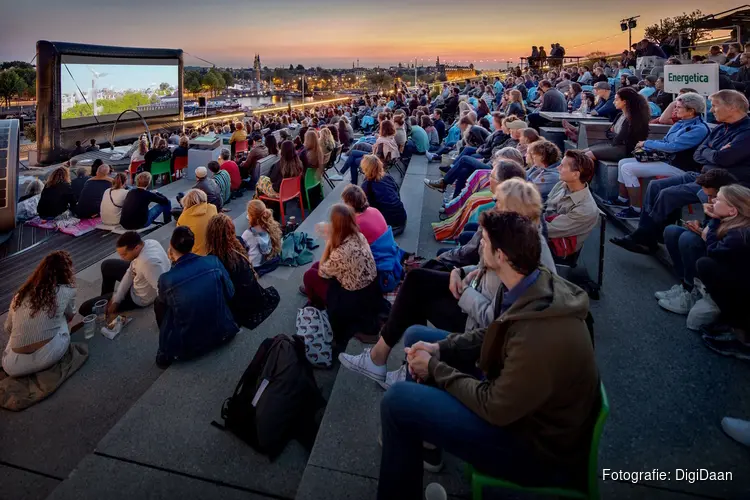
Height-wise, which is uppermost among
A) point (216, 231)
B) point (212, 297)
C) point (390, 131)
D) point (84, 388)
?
point (390, 131)

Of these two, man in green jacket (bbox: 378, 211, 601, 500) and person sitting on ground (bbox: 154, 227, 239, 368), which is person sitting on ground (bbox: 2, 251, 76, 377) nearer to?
person sitting on ground (bbox: 154, 227, 239, 368)

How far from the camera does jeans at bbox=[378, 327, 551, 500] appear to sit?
1.51 metres

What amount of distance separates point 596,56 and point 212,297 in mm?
24927

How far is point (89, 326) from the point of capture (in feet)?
12.6

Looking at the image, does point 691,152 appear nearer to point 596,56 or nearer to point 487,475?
point 487,475

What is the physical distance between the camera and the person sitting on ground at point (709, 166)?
12.5 ft

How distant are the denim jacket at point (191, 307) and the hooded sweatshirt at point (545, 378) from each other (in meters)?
2.32

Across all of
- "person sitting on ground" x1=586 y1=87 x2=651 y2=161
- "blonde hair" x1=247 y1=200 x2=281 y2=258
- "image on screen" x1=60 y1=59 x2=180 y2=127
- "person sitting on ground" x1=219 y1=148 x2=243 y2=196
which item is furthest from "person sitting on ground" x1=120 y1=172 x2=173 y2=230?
"image on screen" x1=60 y1=59 x2=180 y2=127

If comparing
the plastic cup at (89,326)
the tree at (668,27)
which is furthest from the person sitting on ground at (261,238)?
the tree at (668,27)

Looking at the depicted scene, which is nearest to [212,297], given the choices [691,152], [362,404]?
[362,404]

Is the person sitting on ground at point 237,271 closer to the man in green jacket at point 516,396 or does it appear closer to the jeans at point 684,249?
the man in green jacket at point 516,396

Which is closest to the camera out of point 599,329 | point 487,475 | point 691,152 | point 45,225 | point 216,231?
point 487,475

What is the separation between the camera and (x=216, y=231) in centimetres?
370

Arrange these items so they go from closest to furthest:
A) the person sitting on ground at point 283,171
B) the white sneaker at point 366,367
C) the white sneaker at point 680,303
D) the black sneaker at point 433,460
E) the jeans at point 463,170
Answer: the black sneaker at point 433,460
the white sneaker at point 366,367
the white sneaker at point 680,303
the jeans at point 463,170
the person sitting on ground at point 283,171
